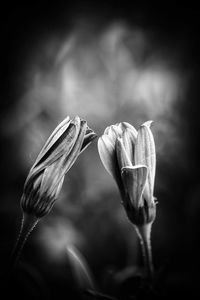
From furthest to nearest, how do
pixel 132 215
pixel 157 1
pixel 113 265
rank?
1. pixel 157 1
2. pixel 113 265
3. pixel 132 215

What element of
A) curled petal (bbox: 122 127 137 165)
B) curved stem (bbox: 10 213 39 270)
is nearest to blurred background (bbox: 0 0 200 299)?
curved stem (bbox: 10 213 39 270)

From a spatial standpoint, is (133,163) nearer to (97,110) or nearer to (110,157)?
(110,157)

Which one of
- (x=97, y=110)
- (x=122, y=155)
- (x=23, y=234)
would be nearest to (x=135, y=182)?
(x=122, y=155)

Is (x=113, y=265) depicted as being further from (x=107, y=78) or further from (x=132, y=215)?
(x=107, y=78)

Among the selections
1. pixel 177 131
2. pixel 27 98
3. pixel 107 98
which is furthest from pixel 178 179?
pixel 27 98

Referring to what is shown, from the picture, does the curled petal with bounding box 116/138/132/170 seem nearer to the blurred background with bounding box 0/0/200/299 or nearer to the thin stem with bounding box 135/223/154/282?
the thin stem with bounding box 135/223/154/282
